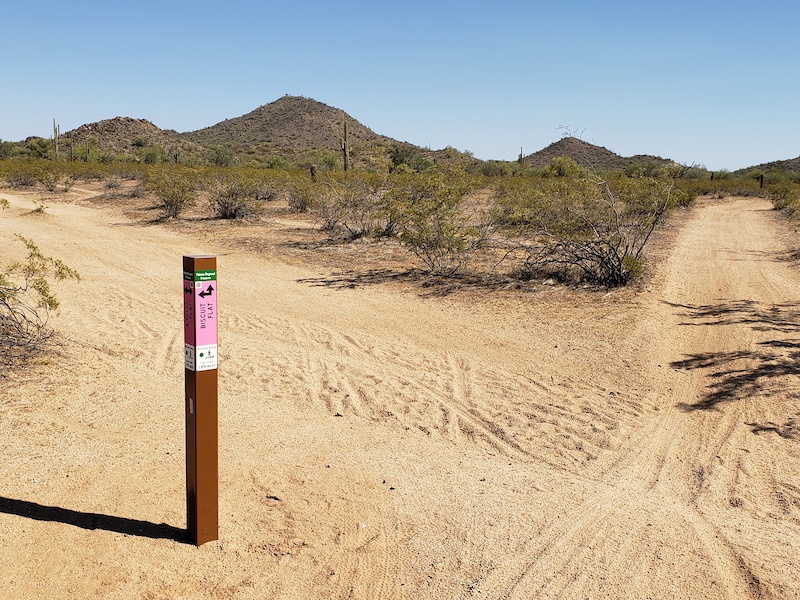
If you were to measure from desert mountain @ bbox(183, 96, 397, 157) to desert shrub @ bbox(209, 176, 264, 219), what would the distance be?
49.4 metres

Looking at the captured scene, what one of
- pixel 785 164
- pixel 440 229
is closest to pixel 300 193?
pixel 440 229

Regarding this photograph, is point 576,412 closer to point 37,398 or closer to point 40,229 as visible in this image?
point 37,398

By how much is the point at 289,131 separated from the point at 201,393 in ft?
274

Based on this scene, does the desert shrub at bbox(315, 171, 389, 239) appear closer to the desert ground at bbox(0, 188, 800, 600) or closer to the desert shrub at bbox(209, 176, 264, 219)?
the desert shrub at bbox(209, 176, 264, 219)

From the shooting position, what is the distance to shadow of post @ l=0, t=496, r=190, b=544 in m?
4.46

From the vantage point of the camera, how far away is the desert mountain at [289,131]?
7806 centimetres

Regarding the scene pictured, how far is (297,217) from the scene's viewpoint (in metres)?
25.7

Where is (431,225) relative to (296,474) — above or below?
above

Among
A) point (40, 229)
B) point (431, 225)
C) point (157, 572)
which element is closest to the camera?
point (157, 572)

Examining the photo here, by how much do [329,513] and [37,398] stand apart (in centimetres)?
363

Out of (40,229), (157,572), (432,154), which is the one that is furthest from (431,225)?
(432,154)

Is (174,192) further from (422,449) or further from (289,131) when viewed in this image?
(289,131)

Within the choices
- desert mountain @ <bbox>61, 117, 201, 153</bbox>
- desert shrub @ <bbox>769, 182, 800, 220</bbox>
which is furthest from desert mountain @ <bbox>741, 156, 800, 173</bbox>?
desert mountain @ <bbox>61, 117, 201, 153</bbox>

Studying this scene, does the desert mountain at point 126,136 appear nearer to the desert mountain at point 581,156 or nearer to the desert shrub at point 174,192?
the desert mountain at point 581,156
